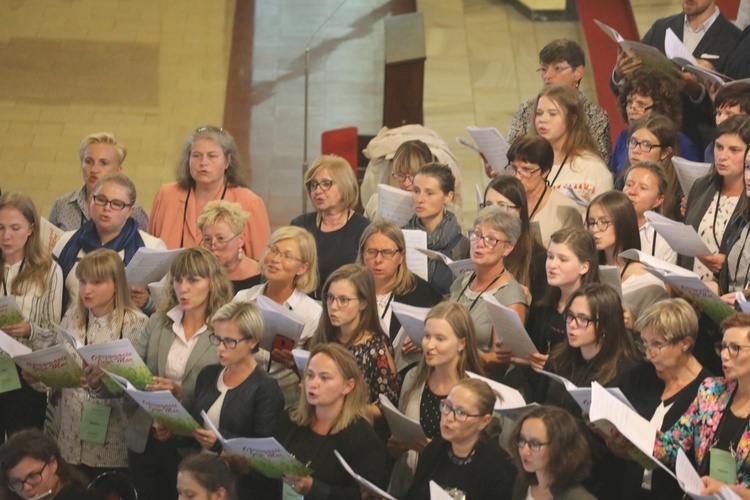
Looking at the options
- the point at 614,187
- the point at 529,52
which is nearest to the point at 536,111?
the point at 614,187

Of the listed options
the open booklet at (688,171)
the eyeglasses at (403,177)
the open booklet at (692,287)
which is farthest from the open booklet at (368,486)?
the eyeglasses at (403,177)

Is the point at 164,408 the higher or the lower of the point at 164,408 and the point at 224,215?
the lower

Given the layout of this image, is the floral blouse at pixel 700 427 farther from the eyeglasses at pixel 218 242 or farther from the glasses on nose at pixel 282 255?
the eyeglasses at pixel 218 242

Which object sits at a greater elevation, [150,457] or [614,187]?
[614,187]

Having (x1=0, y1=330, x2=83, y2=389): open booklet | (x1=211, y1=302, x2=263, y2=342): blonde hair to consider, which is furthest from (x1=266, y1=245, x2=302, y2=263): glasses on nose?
(x1=0, y1=330, x2=83, y2=389): open booklet

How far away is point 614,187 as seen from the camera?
6270 millimetres

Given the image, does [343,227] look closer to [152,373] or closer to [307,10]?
[152,373]

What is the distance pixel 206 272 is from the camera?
17.4 feet

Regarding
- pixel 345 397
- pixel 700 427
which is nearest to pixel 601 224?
pixel 700 427

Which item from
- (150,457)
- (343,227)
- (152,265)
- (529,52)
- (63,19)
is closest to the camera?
(150,457)

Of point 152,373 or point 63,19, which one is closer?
point 152,373

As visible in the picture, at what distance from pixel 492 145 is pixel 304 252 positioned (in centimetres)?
131

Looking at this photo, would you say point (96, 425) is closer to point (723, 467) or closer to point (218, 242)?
point (218, 242)

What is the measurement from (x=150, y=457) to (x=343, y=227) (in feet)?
5.04
